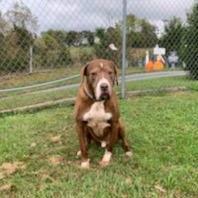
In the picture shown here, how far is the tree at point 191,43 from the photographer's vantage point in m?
10.6

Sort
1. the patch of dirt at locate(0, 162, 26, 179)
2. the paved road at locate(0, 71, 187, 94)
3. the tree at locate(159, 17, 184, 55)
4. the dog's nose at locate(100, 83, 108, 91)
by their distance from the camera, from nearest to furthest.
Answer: the dog's nose at locate(100, 83, 108, 91), the patch of dirt at locate(0, 162, 26, 179), the paved road at locate(0, 71, 187, 94), the tree at locate(159, 17, 184, 55)

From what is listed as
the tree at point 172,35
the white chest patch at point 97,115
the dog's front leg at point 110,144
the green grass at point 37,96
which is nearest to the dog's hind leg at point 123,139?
the dog's front leg at point 110,144

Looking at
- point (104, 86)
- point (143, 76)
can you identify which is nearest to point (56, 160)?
point (104, 86)

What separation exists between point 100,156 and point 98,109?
0.56 metres

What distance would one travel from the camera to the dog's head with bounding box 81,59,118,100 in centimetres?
461

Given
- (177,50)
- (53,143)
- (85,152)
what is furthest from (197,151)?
(177,50)

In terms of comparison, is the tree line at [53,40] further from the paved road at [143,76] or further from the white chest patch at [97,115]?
the white chest patch at [97,115]

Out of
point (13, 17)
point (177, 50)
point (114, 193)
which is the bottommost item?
point (114, 193)

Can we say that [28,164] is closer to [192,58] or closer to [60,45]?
[60,45]

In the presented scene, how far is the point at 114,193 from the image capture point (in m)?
4.24

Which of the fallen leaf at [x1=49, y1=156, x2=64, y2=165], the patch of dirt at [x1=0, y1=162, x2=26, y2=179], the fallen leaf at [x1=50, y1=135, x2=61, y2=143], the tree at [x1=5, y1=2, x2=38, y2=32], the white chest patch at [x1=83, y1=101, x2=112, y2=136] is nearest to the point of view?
the patch of dirt at [x1=0, y1=162, x2=26, y2=179]

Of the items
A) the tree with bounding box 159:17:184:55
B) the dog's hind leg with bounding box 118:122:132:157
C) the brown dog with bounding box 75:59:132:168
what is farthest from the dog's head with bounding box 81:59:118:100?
the tree with bounding box 159:17:184:55

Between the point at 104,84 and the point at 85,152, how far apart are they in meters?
0.77

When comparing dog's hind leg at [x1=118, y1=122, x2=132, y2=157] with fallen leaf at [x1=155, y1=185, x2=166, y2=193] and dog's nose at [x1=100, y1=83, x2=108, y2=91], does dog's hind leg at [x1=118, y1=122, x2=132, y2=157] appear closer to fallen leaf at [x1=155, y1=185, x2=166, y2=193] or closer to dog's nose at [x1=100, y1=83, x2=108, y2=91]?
dog's nose at [x1=100, y1=83, x2=108, y2=91]
